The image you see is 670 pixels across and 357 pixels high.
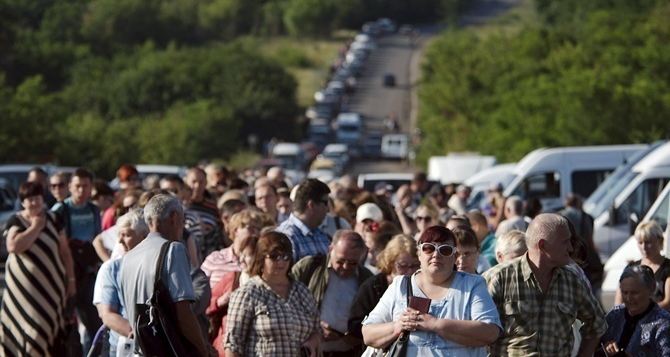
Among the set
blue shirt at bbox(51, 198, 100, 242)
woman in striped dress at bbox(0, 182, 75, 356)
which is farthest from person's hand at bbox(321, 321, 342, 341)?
blue shirt at bbox(51, 198, 100, 242)

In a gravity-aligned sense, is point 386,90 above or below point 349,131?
above

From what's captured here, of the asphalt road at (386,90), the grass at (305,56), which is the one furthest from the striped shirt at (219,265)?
the grass at (305,56)

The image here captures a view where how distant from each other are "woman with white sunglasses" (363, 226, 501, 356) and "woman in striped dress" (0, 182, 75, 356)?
190 inches

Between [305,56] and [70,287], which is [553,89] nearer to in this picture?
[70,287]

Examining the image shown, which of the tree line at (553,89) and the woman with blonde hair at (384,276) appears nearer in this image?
the woman with blonde hair at (384,276)

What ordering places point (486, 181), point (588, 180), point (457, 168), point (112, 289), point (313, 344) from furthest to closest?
1. point (457, 168)
2. point (486, 181)
3. point (588, 180)
4. point (313, 344)
5. point (112, 289)

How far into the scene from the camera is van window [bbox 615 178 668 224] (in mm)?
24094

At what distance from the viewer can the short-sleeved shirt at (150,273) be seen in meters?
10.3

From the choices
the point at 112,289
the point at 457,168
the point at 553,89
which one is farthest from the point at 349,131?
the point at 112,289

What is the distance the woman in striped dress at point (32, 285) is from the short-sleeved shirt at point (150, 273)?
10.3ft

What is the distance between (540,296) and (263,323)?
6.17 ft

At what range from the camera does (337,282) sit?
12523 mm

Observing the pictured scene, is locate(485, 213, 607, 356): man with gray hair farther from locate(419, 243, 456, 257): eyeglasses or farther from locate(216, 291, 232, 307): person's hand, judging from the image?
locate(216, 291, 232, 307): person's hand

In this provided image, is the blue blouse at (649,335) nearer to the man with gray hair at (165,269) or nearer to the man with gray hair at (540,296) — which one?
the man with gray hair at (540,296)
